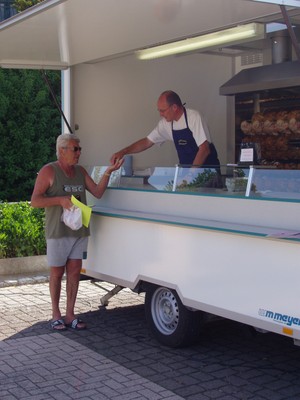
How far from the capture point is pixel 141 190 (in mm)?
5684

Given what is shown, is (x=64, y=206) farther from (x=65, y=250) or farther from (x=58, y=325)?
(x=58, y=325)

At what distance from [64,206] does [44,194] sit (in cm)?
27

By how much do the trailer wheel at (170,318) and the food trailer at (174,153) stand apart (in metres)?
0.01

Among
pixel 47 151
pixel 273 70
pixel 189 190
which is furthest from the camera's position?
pixel 47 151

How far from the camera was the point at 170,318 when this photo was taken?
17.9 feet

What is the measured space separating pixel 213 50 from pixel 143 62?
84 cm

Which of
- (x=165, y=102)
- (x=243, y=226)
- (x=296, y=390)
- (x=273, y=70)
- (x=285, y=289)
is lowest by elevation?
(x=296, y=390)

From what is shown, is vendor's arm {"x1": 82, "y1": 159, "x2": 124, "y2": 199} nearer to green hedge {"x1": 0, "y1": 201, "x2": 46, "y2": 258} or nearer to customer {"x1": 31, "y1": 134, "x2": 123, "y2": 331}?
customer {"x1": 31, "y1": 134, "x2": 123, "y2": 331}

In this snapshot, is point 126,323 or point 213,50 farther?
point 213,50

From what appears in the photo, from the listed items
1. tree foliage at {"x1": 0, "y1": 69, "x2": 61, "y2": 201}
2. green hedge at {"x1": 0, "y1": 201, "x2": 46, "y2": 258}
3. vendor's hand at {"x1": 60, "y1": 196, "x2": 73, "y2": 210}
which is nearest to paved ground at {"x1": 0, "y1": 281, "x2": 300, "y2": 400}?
vendor's hand at {"x1": 60, "y1": 196, "x2": 73, "y2": 210}

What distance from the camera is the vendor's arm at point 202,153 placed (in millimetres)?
6048

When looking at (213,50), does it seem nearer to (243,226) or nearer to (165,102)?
(165,102)

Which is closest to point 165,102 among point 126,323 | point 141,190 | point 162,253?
point 141,190

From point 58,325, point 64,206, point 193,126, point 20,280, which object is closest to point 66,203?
point 64,206
